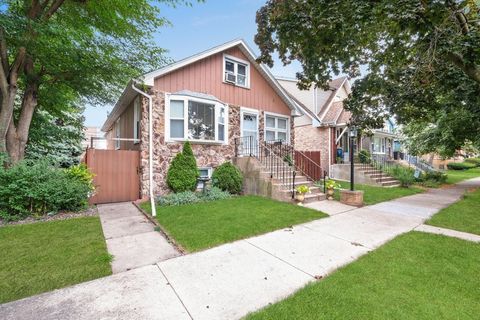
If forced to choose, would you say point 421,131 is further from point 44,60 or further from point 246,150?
point 44,60

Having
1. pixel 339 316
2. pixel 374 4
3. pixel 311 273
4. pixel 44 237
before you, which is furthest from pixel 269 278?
pixel 374 4

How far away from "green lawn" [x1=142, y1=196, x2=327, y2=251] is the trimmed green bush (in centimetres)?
41

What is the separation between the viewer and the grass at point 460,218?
5457 millimetres

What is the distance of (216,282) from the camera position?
3049mm

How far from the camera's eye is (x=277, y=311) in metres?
2.44

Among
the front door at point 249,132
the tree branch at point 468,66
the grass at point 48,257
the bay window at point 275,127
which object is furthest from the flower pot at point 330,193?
the grass at point 48,257

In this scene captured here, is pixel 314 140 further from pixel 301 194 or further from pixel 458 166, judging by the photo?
pixel 458 166

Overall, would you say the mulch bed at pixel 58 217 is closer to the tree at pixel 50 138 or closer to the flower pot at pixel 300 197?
the tree at pixel 50 138

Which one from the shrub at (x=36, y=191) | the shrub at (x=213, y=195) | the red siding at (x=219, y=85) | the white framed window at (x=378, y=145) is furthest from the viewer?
the white framed window at (x=378, y=145)

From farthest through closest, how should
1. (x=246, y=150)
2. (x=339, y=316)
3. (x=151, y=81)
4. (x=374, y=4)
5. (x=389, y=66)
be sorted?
(x=246, y=150), (x=151, y=81), (x=389, y=66), (x=374, y=4), (x=339, y=316)

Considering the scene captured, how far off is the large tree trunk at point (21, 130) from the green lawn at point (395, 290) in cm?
864

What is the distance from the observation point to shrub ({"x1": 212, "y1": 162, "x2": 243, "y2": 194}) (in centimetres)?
913

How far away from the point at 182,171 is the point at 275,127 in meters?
5.83

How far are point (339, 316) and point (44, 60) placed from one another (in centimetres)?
1001
